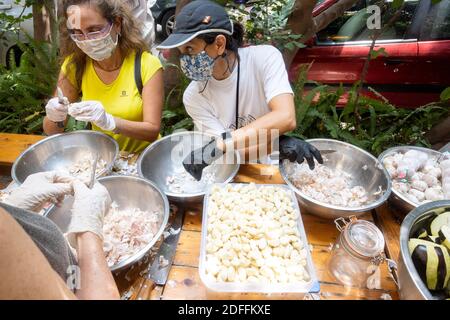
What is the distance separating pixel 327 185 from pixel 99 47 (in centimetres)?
181

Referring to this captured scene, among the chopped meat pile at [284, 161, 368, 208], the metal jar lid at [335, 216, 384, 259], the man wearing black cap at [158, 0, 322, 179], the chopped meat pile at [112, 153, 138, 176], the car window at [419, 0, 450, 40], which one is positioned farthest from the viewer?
the car window at [419, 0, 450, 40]

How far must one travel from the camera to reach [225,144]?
1.72 m

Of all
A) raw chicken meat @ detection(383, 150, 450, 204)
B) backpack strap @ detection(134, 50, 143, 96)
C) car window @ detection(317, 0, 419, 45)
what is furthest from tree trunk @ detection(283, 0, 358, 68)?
raw chicken meat @ detection(383, 150, 450, 204)

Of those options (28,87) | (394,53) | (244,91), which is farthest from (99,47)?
(394,53)

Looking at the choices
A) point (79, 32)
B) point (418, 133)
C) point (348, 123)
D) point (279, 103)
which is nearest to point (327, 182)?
point (279, 103)

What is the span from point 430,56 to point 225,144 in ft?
10.9

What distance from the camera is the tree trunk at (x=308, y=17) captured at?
3.16 metres

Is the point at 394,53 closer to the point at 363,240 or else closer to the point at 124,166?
the point at 363,240

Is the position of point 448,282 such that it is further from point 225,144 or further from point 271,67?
point 271,67

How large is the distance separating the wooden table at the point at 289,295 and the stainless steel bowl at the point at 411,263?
0.47 ft

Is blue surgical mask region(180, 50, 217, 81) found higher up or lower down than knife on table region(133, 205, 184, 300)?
higher up

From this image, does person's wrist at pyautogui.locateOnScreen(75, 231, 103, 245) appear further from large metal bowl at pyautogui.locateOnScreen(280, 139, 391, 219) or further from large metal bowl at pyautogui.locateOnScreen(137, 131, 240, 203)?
large metal bowl at pyautogui.locateOnScreen(280, 139, 391, 219)

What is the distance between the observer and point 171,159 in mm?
1975

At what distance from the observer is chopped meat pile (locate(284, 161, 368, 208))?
1588mm
